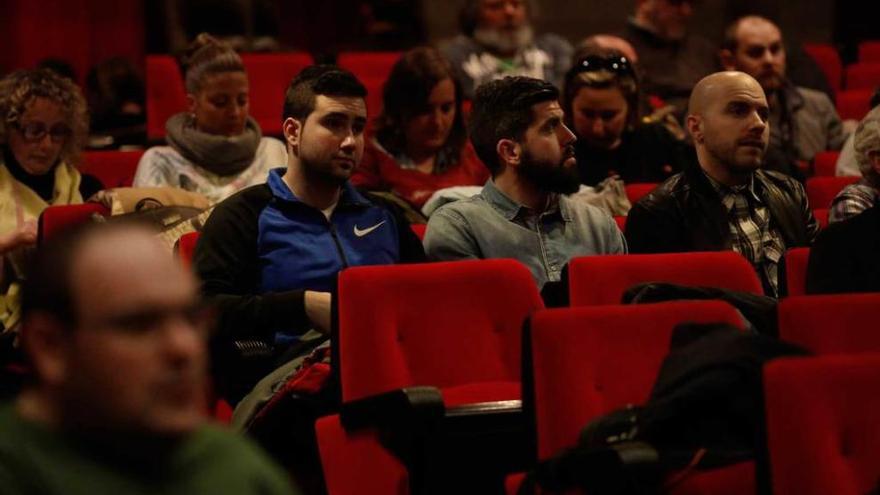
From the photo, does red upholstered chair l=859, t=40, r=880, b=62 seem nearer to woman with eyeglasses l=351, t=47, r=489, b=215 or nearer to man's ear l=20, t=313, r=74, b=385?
woman with eyeglasses l=351, t=47, r=489, b=215

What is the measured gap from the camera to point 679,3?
4379 mm

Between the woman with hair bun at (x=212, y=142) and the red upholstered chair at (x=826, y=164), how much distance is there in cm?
139

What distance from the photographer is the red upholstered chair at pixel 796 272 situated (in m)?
2.31

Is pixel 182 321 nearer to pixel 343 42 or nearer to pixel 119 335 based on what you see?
pixel 119 335

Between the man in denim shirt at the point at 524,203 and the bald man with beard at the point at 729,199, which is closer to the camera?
the man in denim shirt at the point at 524,203

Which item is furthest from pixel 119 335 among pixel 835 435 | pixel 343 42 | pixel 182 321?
pixel 343 42

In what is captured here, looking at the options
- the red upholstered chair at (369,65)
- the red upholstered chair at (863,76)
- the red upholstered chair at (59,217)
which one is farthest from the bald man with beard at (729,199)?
the red upholstered chair at (863,76)

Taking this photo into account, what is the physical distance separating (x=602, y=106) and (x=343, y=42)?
3.21m

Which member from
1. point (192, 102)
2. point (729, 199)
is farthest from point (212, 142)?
point (729, 199)

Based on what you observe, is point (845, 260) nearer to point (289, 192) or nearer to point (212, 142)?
point (289, 192)

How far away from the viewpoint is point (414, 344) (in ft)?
6.69

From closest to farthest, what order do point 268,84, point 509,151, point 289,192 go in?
1. point 289,192
2. point 509,151
3. point 268,84

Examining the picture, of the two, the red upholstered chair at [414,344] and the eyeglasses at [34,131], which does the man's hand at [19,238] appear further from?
the red upholstered chair at [414,344]

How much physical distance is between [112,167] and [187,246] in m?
1.11
